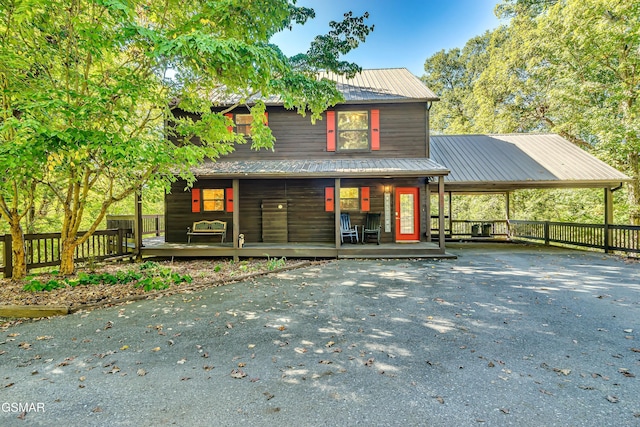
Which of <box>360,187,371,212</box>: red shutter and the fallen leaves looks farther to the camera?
<box>360,187,371,212</box>: red shutter

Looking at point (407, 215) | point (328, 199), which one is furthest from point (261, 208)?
point (407, 215)

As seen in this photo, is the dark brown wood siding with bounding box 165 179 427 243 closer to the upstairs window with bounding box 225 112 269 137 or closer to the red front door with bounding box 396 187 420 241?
the red front door with bounding box 396 187 420 241

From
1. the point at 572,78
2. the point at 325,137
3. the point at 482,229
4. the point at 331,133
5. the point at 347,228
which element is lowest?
the point at 482,229

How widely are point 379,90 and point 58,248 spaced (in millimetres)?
10249

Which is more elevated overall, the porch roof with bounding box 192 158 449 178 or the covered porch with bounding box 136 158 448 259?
the porch roof with bounding box 192 158 449 178

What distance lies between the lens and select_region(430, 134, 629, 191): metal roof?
9.54 m

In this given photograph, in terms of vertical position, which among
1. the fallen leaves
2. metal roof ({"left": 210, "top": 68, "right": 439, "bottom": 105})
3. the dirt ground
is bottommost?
the fallen leaves

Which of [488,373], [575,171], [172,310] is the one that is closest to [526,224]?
[575,171]

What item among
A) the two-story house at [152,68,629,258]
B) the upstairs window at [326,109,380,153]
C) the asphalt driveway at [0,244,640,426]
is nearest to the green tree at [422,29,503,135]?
the two-story house at [152,68,629,258]

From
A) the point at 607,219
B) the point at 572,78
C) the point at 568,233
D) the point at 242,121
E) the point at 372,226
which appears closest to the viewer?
the point at 607,219

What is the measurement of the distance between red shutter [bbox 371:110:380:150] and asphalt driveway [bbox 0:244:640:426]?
19.4 ft

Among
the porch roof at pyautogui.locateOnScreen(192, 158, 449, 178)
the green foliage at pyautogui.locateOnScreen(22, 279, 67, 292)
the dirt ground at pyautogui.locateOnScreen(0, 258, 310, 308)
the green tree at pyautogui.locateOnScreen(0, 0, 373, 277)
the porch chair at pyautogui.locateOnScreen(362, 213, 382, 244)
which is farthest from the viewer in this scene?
the porch chair at pyautogui.locateOnScreen(362, 213, 382, 244)

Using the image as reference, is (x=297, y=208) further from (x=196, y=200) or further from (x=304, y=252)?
(x=196, y=200)

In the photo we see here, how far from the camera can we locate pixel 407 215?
10.1m
